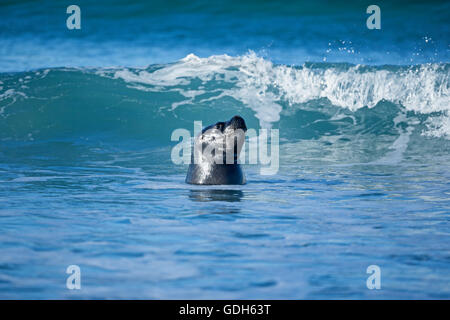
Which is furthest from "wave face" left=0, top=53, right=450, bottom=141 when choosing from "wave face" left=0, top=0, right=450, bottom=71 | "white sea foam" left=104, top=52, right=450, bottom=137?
"wave face" left=0, top=0, right=450, bottom=71

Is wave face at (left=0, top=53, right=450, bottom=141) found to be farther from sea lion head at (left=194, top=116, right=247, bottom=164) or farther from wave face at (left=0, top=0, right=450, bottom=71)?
sea lion head at (left=194, top=116, right=247, bottom=164)

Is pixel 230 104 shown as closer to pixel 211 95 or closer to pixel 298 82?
pixel 211 95

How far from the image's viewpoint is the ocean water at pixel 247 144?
13.8 ft

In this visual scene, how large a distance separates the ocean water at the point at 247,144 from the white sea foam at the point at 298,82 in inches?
2.3

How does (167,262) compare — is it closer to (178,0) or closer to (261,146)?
(261,146)

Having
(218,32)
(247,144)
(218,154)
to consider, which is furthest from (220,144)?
(218,32)

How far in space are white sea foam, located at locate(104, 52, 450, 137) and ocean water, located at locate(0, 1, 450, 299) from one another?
0.06 m

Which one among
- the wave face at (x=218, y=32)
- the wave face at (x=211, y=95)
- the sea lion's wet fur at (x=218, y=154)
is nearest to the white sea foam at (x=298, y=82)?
the wave face at (x=211, y=95)

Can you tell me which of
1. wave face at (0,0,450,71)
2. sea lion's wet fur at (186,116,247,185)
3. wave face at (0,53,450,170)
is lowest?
sea lion's wet fur at (186,116,247,185)

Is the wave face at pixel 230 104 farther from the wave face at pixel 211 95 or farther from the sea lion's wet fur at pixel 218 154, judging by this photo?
the sea lion's wet fur at pixel 218 154


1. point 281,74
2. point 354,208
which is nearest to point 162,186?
point 354,208

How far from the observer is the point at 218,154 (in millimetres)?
7848

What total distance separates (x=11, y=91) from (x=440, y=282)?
15.3m

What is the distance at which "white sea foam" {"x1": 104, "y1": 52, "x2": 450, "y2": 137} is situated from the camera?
55.5ft
